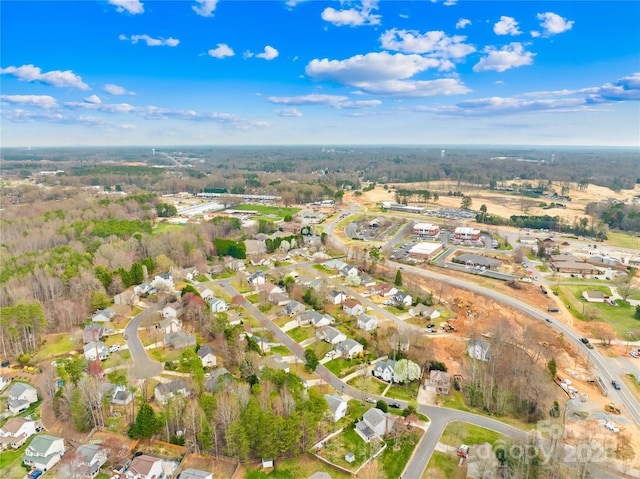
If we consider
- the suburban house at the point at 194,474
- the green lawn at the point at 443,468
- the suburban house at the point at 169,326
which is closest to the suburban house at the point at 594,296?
the green lawn at the point at 443,468

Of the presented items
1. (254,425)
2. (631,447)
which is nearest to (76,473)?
(254,425)

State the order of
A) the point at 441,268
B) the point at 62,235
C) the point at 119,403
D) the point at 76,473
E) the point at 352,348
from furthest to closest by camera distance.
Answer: the point at 62,235 → the point at 441,268 → the point at 352,348 → the point at 119,403 → the point at 76,473

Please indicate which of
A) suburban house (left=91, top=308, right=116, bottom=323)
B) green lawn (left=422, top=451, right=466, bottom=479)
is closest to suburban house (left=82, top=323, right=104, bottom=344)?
suburban house (left=91, top=308, right=116, bottom=323)

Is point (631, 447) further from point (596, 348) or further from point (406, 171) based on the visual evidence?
point (406, 171)

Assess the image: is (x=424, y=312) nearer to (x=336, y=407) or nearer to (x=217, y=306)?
(x=336, y=407)

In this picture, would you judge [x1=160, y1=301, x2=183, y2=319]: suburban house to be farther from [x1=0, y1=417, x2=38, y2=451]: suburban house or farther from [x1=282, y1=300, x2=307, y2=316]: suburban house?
[x1=0, y1=417, x2=38, y2=451]: suburban house

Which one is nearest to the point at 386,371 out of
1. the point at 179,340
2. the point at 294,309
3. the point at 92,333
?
the point at 294,309
